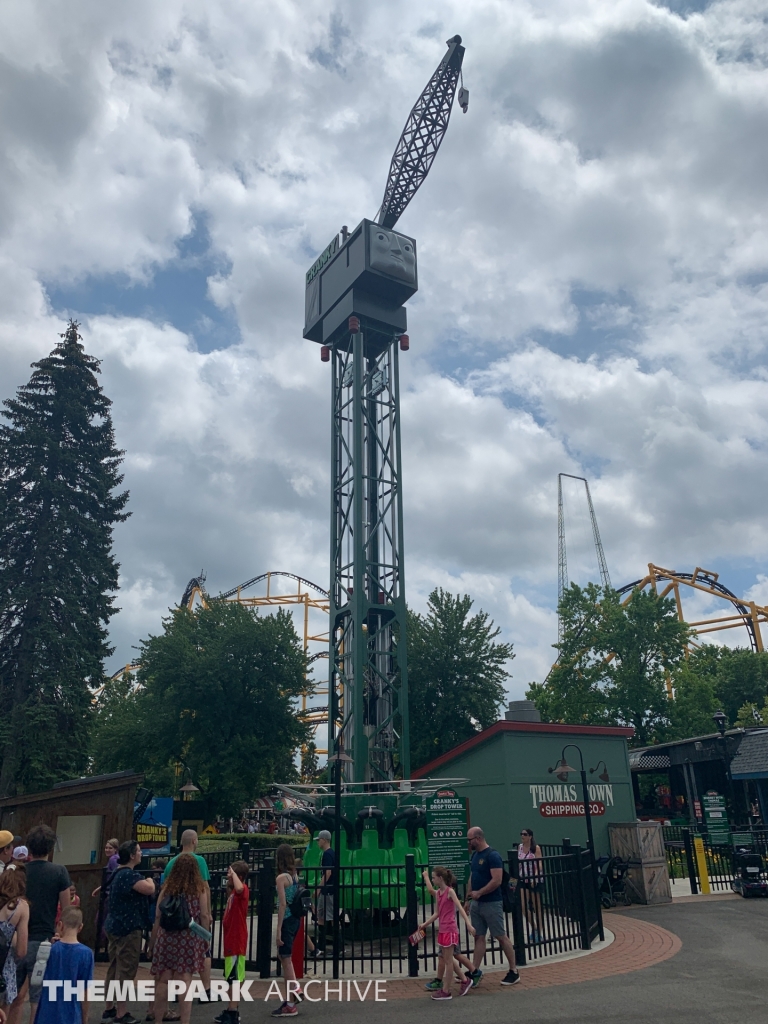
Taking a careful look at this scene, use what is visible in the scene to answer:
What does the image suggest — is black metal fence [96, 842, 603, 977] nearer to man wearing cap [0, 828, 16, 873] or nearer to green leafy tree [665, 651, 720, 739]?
man wearing cap [0, 828, 16, 873]

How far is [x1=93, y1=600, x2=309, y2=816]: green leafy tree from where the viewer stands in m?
31.5

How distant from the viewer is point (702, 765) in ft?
109

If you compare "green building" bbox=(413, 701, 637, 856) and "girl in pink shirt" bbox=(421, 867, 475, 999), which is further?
"green building" bbox=(413, 701, 637, 856)

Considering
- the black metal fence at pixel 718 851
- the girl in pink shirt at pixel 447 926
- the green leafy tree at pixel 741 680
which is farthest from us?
the green leafy tree at pixel 741 680

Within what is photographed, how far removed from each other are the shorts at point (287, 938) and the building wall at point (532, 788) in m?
9.81

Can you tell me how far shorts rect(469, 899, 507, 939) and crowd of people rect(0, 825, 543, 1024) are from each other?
0.04ft

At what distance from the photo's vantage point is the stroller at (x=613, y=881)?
1513cm

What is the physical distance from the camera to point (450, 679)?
36438mm

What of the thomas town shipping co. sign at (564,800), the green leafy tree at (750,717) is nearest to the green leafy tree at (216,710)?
the thomas town shipping co. sign at (564,800)

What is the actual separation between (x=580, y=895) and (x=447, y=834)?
2090 mm

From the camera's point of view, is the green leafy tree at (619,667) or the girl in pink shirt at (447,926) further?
the green leafy tree at (619,667)

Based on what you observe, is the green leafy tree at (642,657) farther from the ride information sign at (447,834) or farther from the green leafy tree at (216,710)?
the ride information sign at (447,834)

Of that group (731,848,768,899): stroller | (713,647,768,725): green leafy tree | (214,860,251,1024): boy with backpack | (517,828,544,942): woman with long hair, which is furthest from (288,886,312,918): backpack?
(713,647,768,725): green leafy tree

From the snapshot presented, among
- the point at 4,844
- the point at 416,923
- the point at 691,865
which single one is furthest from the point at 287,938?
the point at 691,865
